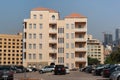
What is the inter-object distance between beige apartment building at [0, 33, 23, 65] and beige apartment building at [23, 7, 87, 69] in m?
34.5

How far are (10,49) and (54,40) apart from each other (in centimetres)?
3950

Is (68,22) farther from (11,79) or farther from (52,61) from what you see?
(11,79)

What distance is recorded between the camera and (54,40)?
10900cm

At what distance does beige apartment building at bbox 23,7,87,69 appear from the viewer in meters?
107

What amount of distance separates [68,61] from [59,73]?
4714cm

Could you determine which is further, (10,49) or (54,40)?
(10,49)

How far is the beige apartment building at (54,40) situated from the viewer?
4225 inches

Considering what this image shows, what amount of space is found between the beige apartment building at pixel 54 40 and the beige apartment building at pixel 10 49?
3454cm

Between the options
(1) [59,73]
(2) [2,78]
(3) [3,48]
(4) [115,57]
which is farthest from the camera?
(3) [3,48]

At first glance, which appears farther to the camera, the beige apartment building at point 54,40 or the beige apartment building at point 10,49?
the beige apartment building at point 10,49

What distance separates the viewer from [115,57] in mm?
105562

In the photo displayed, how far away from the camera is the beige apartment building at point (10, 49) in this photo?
142 m

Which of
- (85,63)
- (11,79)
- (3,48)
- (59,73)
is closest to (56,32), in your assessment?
(85,63)

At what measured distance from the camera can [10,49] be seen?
144 metres
